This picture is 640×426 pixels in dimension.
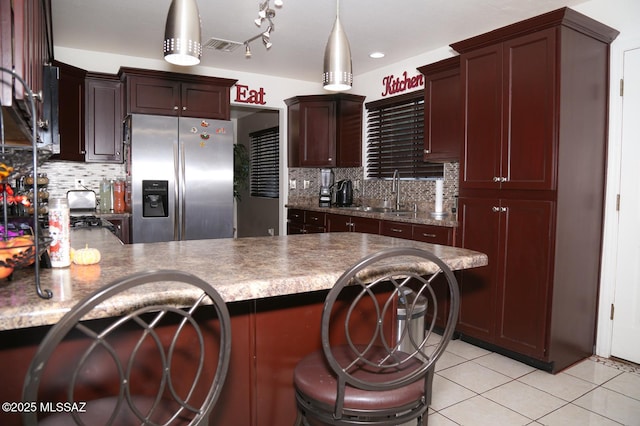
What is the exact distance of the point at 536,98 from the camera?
293 centimetres

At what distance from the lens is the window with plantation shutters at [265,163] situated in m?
6.86

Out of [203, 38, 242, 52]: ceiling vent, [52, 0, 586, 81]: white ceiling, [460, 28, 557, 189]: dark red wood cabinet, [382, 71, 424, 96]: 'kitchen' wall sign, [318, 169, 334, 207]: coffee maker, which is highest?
[52, 0, 586, 81]: white ceiling

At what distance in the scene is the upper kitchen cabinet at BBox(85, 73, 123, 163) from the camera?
4.46 meters

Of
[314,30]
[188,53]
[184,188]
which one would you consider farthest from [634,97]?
[184,188]

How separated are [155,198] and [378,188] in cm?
248

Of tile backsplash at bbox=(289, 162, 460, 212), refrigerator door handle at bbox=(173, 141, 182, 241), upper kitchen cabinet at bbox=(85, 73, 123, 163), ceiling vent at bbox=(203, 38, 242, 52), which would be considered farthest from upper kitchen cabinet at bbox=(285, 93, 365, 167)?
upper kitchen cabinet at bbox=(85, 73, 123, 163)

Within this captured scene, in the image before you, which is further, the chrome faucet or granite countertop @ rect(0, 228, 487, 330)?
the chrome faucet

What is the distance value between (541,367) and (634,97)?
193 centimetres

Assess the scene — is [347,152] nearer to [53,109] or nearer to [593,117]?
[593,117]

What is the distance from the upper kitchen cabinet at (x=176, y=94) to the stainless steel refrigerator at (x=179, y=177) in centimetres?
14

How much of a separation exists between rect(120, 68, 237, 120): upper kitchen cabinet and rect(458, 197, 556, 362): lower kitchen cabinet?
281 centimetres

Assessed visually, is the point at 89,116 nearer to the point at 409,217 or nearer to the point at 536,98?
the point at 409,217

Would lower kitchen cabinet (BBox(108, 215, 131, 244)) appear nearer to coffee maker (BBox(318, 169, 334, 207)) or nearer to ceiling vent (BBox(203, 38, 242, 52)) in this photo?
ceiling vent (BBox(203, 38, 242, 52))

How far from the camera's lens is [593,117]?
3.04m
